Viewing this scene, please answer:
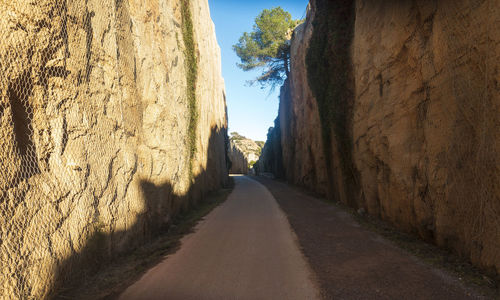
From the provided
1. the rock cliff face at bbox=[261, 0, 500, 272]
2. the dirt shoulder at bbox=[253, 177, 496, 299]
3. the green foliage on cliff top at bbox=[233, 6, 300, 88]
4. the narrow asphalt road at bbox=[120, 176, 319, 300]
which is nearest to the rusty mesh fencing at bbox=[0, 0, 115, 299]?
the narrow asphalt road at bbox=[120, 176, 319, 300]

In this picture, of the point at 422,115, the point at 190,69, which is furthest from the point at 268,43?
the point at 422,115

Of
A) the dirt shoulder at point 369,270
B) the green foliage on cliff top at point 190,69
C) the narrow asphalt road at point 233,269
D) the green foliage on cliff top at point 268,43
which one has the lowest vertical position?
the dirt shoulder at point 369,270

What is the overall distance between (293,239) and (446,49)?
5.82 metres

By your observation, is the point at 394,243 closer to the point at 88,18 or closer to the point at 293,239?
the point at 293,239

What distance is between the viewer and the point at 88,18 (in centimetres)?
540

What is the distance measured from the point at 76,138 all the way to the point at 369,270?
6175 millimetres

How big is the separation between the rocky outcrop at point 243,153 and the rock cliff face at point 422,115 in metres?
52.0

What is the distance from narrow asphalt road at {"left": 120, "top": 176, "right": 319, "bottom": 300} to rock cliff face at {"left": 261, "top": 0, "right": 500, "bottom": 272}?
332 cm

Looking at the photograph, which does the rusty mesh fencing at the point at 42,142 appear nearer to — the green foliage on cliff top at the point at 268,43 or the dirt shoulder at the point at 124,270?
the dirt shoulder at the point at 124,270

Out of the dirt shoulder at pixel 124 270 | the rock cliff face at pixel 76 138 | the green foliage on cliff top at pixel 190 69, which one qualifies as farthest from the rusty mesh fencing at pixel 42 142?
the green foliage on cliff top at pixel 190 69

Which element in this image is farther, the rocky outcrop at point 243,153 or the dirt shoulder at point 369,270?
the rocky outcrop at point 243,153

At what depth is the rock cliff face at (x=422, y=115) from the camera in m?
4.48

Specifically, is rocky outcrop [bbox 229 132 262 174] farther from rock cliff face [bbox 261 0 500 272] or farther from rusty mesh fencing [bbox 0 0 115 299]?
rusty mesh fencing [bbox 0 0 115 299]

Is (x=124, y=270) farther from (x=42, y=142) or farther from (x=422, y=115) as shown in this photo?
(x=422, y=115)
